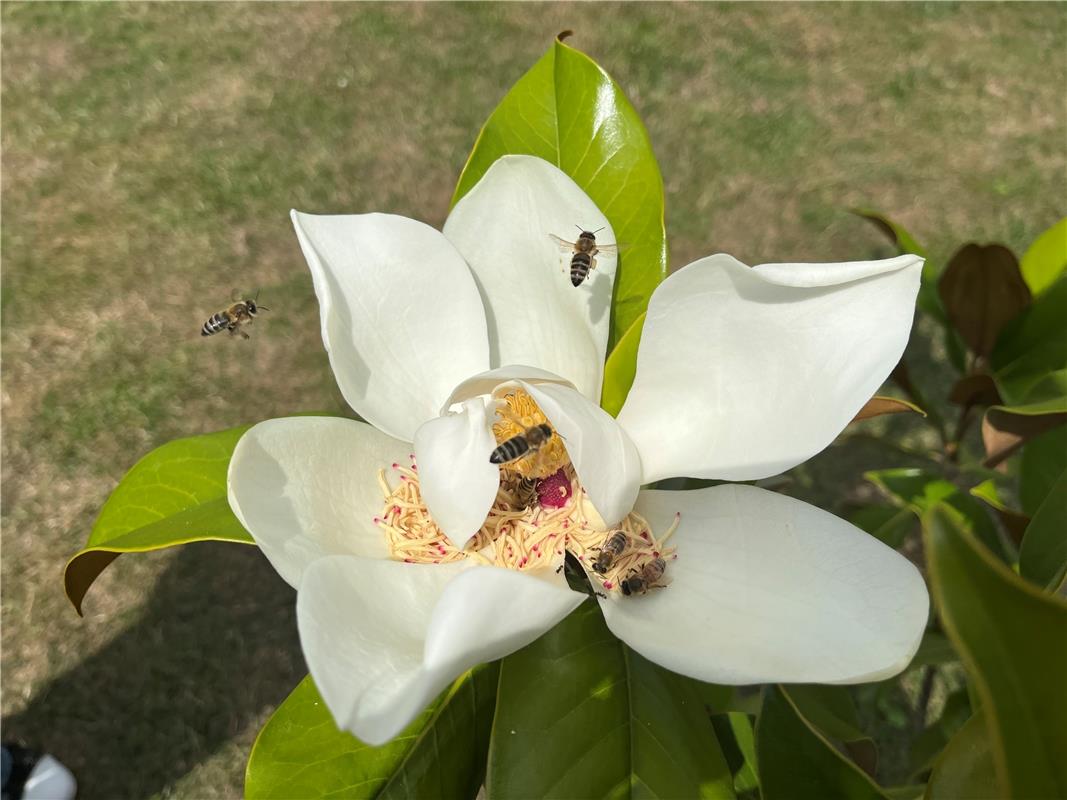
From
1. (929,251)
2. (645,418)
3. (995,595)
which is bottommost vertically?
(929,251)

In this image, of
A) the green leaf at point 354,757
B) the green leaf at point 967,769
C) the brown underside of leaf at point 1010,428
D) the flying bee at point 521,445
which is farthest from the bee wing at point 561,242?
the brown underside of leaf at point 1010,428

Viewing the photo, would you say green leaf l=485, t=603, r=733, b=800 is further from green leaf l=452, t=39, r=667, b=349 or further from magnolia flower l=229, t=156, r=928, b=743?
green leaf l=452, t=39, r=667, b=349

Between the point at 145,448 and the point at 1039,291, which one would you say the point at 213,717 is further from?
the point at 1039,291

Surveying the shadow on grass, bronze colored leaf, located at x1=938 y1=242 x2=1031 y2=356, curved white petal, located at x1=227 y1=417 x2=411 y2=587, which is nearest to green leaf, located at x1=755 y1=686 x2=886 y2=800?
curved white petal, located at x1=227 y1=417 x2=411 y2=587

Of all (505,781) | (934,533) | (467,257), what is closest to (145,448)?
(467,257)

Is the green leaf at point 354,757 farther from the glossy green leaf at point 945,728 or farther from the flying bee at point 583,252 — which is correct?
the glossy green leaf at point 945,728
